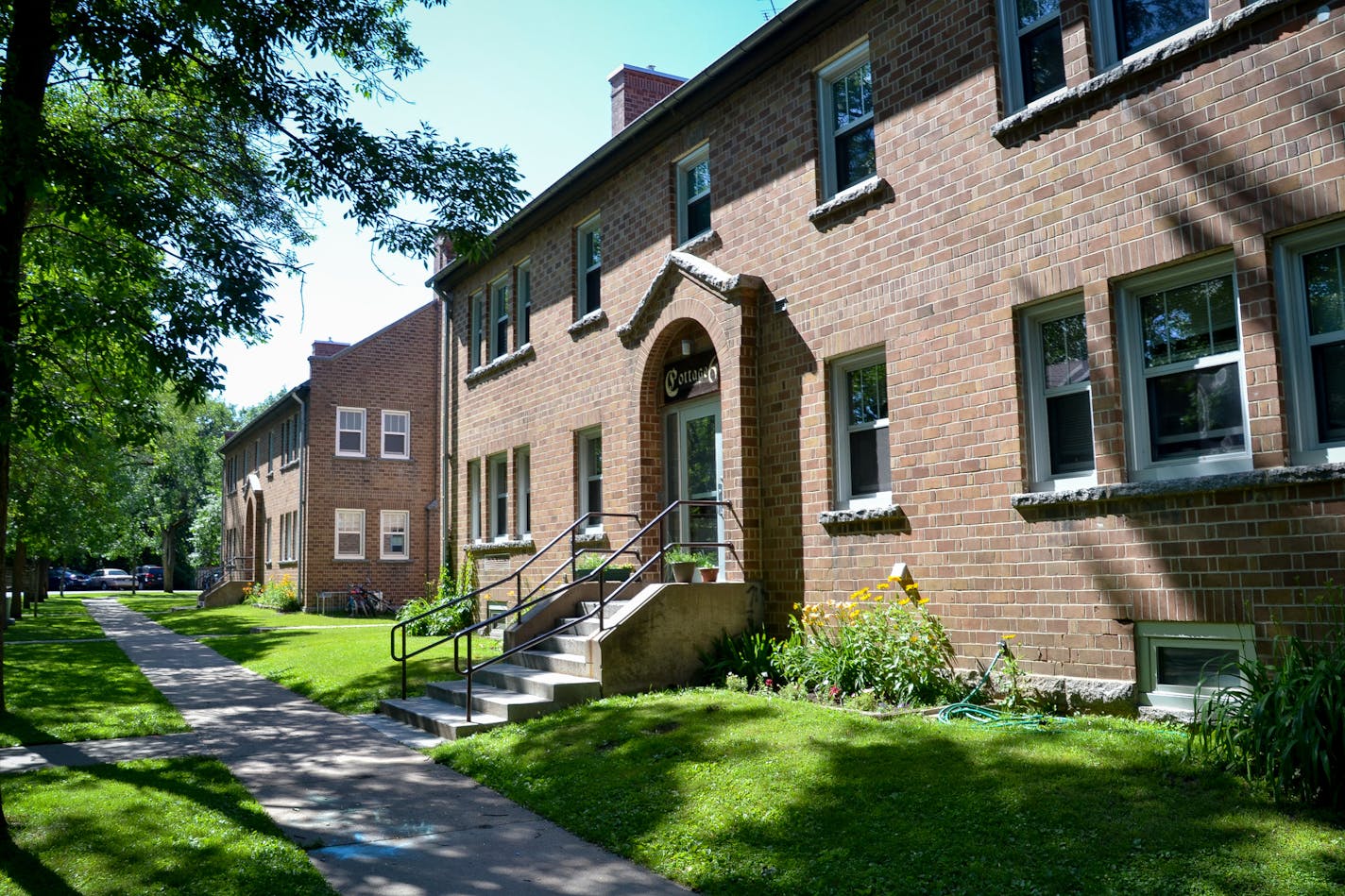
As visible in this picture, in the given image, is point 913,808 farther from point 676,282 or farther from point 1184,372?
point 676,282

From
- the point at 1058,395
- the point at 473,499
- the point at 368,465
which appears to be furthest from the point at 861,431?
the point at 368,465

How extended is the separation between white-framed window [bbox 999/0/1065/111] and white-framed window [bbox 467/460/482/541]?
12666 millimetres

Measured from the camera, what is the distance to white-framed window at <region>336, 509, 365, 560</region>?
3039 centimetres

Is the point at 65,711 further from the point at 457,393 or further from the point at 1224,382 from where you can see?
the point at 1224,382

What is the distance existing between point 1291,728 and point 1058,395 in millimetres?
3639

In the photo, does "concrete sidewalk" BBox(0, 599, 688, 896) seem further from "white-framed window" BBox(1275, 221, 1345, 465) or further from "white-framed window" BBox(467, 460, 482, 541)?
"white-framed window" BBox(467, 460, 482, 541)

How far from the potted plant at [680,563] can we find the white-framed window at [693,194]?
416 cm

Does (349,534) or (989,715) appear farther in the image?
(349,534)

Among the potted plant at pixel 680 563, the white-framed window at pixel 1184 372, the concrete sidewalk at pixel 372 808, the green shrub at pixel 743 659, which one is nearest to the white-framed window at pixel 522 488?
the potted plant at pixel 680 563

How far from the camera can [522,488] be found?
17.7 m

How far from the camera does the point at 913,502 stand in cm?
956

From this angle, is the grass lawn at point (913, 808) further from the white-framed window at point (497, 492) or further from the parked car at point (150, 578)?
the parked car at point (150, 578)

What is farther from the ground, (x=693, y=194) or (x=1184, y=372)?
(x=693, y=194)

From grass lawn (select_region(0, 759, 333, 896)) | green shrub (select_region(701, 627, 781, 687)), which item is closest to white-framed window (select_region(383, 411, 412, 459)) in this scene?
green shrub (select_region(701, 627, 781, 687))
